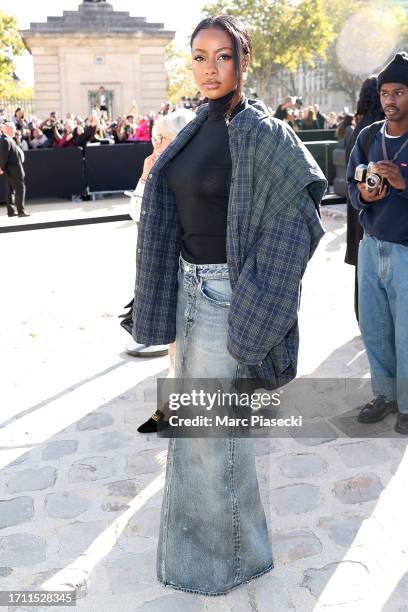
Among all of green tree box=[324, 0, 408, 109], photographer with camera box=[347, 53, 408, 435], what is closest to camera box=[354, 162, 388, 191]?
photographer with camera box=[347, 53, 408, 435]

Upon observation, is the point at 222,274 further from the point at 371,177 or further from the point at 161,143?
the point at 161,143

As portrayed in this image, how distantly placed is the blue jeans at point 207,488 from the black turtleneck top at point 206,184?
9cm

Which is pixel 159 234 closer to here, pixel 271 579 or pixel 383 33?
pixel 271 579

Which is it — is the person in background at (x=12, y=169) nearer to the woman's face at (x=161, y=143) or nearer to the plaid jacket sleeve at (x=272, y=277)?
the woman's face at (x=161, y=143)

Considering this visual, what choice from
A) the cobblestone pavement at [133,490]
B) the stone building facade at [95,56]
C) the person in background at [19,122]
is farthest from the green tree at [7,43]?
the cobblestone pavement at [133,490]

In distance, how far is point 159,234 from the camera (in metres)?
2.82

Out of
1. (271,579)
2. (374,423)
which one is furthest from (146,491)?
(374,423)

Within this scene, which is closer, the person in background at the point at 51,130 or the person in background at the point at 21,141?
the person in background at the point at 21,141

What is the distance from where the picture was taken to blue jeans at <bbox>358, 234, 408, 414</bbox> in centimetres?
419

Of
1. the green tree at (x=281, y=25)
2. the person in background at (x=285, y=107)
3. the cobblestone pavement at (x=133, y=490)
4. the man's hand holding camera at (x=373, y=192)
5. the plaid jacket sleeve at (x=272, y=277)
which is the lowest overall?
the cobblestone pavement at (x=133, y=490)

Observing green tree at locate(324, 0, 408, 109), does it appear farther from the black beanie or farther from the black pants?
the black beanie

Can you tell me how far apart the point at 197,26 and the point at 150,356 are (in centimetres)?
370

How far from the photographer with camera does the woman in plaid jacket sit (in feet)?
5.57

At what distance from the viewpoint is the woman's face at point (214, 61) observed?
8.10 feet
